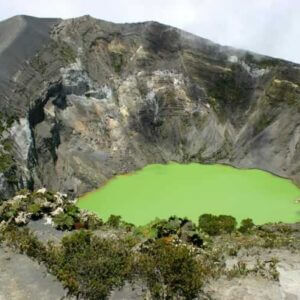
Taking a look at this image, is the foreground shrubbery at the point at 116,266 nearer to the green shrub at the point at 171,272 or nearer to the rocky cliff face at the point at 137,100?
the green shrub at the point at 171,272

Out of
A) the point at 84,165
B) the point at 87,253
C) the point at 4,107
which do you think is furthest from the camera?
the point at 84,165

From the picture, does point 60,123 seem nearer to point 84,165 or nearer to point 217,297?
point 84,165

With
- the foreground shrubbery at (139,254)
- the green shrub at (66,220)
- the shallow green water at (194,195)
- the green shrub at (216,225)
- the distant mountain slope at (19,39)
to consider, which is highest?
the distant mountain slope at (19,39)

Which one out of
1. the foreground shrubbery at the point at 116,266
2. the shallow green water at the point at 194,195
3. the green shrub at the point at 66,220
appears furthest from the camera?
A: the shallow green water at the point at 194,195

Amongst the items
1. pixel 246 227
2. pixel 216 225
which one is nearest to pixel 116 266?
pixel 216 225

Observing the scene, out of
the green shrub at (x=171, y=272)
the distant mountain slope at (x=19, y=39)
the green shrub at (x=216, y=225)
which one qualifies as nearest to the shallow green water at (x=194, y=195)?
the green shrub at (x=216, y=225)

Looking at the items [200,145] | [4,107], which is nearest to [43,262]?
[4,107]
